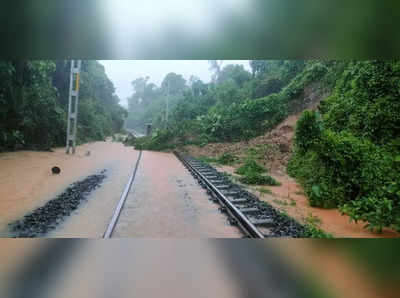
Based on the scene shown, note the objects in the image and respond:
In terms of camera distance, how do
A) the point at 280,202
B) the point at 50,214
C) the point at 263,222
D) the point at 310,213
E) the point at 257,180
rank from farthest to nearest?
the point at 257,180 < the point at 280,202 < the point at 310,213 < the point at 50,214 < the point at 263,222

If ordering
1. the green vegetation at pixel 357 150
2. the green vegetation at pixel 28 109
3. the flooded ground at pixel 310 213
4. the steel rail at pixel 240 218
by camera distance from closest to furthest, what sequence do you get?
the steel rail at pixel 240 218
the flooded ground at pixel 310 213
the green vegetation at pixel 357 150
the green vegetation at pixel 28 109

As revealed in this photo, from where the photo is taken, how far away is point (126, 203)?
18.7ft

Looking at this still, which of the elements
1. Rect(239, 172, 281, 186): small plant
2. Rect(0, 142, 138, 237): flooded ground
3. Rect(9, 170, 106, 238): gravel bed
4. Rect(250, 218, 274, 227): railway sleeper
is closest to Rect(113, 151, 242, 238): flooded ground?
Rect(250, 218, 274, 227): railway sleeper

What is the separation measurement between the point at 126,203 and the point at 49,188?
2742 millimetres

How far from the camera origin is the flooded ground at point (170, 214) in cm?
418

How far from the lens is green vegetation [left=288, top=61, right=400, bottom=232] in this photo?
4.94 metres

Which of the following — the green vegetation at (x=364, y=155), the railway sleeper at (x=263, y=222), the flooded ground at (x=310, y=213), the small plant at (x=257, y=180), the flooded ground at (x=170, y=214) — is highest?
the green vegetation at (x=364, y=155)

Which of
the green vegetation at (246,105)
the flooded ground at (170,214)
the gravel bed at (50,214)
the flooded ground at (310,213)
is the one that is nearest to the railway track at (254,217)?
the flooded ground at (170,214)

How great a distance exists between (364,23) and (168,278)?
3944 millimetres

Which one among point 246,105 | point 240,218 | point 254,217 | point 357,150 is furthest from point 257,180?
point 246,105

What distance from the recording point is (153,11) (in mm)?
3434

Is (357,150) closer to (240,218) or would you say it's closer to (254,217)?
(254,217)

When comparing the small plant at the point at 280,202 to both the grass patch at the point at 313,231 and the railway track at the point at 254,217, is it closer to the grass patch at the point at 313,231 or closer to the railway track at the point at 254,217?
the railway track at the point at 254,217

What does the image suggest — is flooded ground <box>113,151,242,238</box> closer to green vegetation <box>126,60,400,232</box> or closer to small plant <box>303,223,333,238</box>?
small plant <box>303,223,333,238</box>
